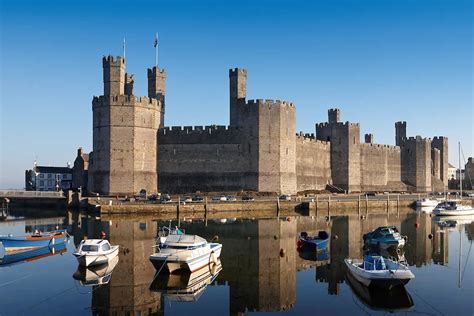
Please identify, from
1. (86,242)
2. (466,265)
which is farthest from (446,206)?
(86,242)

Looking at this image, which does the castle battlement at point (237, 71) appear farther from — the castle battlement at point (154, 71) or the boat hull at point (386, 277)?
the boat hull at point (386, 277)

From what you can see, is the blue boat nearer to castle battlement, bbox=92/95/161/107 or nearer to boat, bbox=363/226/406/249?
boat, bbox=363/226/406/249

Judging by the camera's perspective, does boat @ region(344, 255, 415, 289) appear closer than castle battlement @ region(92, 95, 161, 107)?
Yes

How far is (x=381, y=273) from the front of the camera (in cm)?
1568

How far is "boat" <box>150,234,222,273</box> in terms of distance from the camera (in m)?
17.5

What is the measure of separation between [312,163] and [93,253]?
3793 centimetres

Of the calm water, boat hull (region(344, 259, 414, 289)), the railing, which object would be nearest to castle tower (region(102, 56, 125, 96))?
the railing

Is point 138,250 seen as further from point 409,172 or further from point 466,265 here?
point 409,172

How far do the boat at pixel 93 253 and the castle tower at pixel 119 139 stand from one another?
24.7m

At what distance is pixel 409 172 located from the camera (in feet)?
225

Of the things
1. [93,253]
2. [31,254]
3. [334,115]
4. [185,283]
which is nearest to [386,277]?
[185,283]

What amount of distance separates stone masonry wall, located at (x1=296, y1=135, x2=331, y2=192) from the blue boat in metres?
31.1

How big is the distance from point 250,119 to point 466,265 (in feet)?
95.2

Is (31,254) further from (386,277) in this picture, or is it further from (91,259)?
(386,277)
